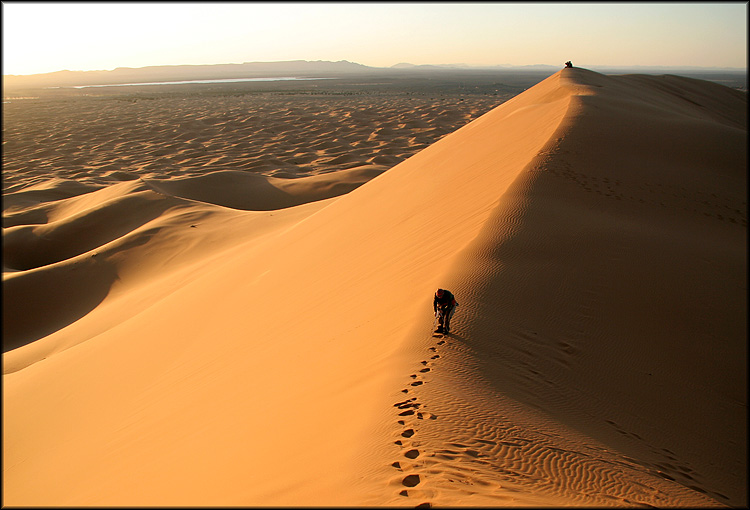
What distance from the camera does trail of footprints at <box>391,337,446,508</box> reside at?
98.2 inches

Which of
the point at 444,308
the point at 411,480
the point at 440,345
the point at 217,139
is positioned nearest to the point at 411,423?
the point at 411,480

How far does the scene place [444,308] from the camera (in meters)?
3.94

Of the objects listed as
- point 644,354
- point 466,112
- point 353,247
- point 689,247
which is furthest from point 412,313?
point 466,112

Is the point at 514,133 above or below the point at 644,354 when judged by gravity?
above

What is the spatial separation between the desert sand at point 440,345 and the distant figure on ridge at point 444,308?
15cm

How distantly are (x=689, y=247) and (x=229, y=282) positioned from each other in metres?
6.31

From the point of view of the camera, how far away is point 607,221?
5.66 metres

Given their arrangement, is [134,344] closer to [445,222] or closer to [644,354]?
[445,222]

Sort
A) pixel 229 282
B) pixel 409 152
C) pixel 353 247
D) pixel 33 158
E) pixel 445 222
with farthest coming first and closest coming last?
pixel 33 158
pixel 409 152
pixel 229 282
pixel 353 247
pixel 445 222

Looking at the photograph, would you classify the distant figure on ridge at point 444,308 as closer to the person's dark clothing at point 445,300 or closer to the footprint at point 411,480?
the person's dark clothing at point 445,300

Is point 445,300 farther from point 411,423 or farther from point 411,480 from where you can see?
point 411,480

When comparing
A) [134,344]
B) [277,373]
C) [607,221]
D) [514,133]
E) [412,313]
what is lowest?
[134,344]

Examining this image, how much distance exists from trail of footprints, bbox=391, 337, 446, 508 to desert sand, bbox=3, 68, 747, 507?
0.01 m

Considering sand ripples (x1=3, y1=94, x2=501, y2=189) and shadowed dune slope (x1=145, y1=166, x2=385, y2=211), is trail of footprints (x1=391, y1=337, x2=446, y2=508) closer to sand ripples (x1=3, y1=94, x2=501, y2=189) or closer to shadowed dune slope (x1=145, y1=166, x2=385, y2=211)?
shadowed dune slope (x1=145, y1=166, x2=385, y2=211)
